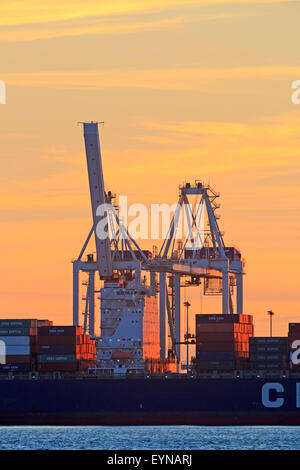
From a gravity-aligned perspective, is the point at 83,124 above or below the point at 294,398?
above

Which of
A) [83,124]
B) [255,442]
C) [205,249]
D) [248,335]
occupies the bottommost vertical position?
[255,442]

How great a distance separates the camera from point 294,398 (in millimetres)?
98500

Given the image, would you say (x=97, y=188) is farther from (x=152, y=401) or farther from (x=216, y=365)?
(x=216, y=365)

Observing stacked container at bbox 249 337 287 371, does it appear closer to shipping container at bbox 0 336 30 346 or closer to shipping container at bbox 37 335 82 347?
shipping container at bbox 37 335 82 347

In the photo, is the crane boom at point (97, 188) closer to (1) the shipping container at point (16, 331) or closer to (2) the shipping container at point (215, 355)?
(1) the shipping container at point (16, 331)

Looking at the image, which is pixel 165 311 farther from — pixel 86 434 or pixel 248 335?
pixel 86 434

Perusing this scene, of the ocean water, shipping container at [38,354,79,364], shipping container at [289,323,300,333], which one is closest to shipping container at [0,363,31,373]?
shipping container at [38,354,79,364]

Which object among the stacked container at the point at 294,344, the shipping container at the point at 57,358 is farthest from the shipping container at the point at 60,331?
the stacked container at the point at 294,344

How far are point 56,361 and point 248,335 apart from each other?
48.2 ft

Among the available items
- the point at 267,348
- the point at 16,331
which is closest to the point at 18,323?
the point at 16,331

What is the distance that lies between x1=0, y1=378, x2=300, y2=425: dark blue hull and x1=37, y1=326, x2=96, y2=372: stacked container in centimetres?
132

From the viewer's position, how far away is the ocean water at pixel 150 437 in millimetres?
74188
